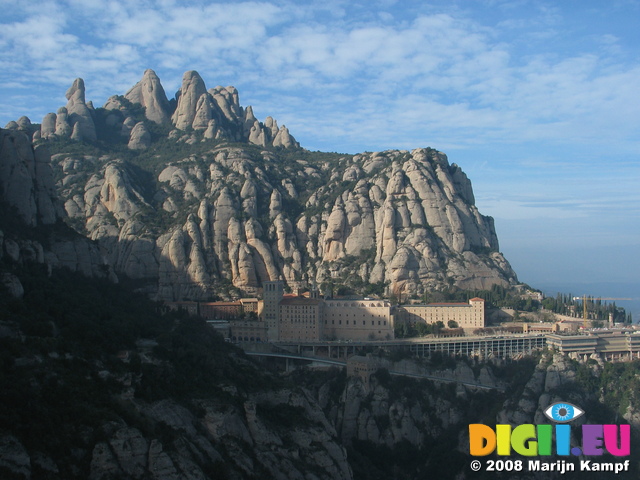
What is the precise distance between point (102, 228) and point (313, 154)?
63.7 meters

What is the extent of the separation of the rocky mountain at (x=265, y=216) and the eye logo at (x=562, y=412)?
43.1m

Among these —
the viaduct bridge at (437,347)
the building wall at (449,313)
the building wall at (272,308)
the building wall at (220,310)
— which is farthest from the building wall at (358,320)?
the building wall at (220,310)

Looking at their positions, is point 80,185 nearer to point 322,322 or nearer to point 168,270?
point 168,270

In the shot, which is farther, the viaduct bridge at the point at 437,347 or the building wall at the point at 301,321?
the building wall at the point at 301,321

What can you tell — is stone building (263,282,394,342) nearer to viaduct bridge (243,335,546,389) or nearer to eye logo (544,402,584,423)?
viaduct bridge (243,335,546,389)

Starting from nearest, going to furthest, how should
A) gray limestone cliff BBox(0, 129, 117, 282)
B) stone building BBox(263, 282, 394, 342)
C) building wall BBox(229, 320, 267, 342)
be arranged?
gray limestone cliff BBox(0, 129, 117, 282), stone building BBox(263, 282, 394, 342), building wall BBox(229, 320, 267, 342)

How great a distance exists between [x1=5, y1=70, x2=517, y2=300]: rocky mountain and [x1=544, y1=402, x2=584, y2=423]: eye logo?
141 feet

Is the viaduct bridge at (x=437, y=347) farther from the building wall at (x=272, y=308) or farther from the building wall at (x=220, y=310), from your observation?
the building wall at (x=220, y=310)

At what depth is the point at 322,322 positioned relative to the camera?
117 meters

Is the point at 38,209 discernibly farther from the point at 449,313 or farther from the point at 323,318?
the point at 449,313

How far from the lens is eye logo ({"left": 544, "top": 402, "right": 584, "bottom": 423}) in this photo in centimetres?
9112

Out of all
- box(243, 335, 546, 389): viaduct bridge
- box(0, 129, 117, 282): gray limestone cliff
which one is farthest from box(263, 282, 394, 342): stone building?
box(0, 129, 117, 282): gray limestone cliff

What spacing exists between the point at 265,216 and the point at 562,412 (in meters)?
77.8

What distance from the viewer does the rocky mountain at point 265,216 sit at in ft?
449
